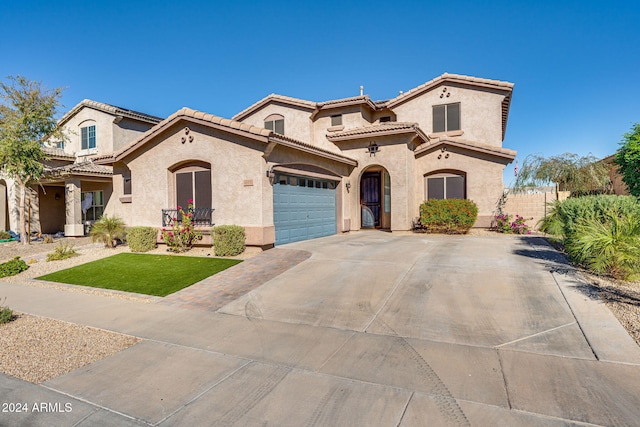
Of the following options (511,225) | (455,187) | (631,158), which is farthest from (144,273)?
(511,225)

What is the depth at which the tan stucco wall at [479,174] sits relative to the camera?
16.8m

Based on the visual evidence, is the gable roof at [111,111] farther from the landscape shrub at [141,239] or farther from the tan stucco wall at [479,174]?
the tan stucco wall at [479,174]

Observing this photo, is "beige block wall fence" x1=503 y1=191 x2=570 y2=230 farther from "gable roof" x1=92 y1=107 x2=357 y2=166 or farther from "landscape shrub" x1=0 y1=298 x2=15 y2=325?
"landscape shrub" x1=0 y1=298 x2=15 y2=325

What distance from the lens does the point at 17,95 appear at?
16406 millimetres

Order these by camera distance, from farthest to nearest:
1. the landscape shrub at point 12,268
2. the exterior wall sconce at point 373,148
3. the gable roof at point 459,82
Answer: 1. the gable roof at point 459,82
2. the exterior wall sconce at point 373,148
3. the landscape shrub at point 12,268

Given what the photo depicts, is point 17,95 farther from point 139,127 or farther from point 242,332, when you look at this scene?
point 242,332

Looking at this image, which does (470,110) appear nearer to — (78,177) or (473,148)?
(473,148)

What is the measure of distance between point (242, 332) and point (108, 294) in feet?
14.7

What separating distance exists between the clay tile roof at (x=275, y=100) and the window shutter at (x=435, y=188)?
7.77 meters

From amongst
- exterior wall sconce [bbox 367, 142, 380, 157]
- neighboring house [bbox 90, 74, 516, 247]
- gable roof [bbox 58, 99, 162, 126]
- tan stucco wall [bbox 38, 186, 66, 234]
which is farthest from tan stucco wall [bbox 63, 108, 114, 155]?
exterior wall sconce [bbox 367, 142, 380, 157]

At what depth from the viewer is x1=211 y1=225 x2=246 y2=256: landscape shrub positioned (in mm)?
11242

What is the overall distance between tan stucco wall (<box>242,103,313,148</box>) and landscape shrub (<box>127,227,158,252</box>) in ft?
33.6

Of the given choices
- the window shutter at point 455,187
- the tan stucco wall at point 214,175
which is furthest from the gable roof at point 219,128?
the window shutter at point 455,187

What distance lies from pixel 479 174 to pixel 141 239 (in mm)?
15182
